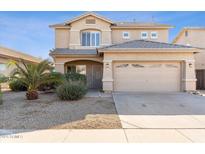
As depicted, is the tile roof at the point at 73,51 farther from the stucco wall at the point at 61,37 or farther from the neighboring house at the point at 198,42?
the neighboring house at the point at 198,42

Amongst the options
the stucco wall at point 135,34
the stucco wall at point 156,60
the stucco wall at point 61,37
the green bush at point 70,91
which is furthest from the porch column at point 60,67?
the green bush at point 70,91

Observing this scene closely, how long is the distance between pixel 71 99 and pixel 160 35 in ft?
45.3

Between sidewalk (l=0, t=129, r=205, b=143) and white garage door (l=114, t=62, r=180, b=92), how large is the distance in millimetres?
9951

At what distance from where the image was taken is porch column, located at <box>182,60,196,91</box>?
52.3ft

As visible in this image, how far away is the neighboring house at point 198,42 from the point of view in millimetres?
20547

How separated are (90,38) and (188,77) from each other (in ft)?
34.6

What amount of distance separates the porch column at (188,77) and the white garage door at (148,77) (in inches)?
22.8

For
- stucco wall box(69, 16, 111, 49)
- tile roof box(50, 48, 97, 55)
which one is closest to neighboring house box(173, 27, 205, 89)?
stucco wall box(69, 16, 111, 49)

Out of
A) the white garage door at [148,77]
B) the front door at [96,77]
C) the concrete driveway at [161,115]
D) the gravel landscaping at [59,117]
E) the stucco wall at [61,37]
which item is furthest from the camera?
the stucco wall at [61,37]

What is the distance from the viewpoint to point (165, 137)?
5.78 metres

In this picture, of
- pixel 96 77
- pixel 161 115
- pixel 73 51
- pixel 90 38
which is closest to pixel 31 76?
pixel 73 51

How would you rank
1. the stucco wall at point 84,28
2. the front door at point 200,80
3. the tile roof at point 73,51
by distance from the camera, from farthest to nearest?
the stucco wall at point 84,28
the front door at point 200,80
the tile roof at point 73,51
